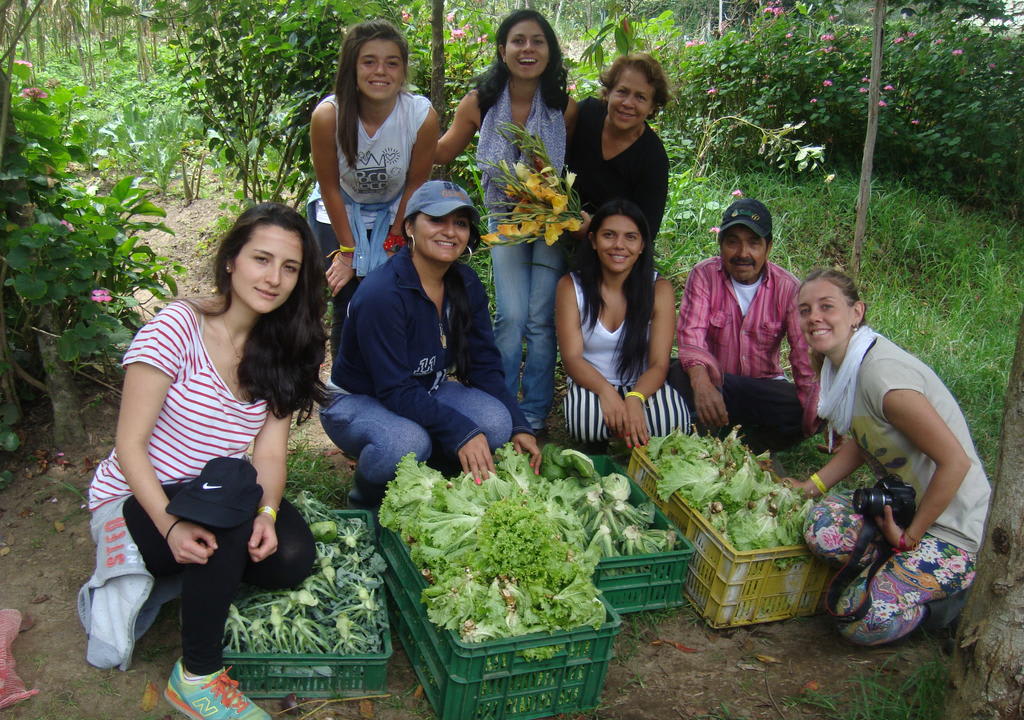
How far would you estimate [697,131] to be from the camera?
827 centimetres

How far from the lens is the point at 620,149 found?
162 inches

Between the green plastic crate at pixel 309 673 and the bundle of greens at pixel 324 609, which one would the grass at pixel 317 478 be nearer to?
the bundle of greens at pixel 324 609

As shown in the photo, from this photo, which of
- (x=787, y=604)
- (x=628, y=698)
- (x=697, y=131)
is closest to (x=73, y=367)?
(x=628, y=698)

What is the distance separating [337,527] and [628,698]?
1.28 m

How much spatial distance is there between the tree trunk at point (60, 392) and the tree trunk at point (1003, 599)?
13.0 feet

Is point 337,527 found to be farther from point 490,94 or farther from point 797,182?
point 797,182

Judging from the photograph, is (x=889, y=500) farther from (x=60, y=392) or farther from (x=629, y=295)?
(x=60, y=392)

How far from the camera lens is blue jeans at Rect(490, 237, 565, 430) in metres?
4.21

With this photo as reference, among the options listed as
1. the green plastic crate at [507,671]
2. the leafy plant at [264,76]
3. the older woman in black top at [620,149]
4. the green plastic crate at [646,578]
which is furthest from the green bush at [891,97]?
the green plastic crate at [507,671]

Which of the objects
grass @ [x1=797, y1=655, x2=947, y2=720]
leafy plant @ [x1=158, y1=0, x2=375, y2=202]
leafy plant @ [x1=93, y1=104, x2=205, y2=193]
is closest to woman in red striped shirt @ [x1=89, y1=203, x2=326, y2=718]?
grass @ [x1=797, y1=655, x2=947, y2=720]

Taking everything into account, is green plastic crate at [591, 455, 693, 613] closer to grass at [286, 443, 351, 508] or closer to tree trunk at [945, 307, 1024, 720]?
tree trunk at [945, 307, 1024, 720]

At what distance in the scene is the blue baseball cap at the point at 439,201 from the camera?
10.7ft

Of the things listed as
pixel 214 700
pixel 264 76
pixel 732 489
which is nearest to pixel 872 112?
pixel 732 489

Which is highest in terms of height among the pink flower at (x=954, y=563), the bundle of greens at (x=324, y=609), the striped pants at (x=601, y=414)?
the striped pants at (x=601, y=414)
